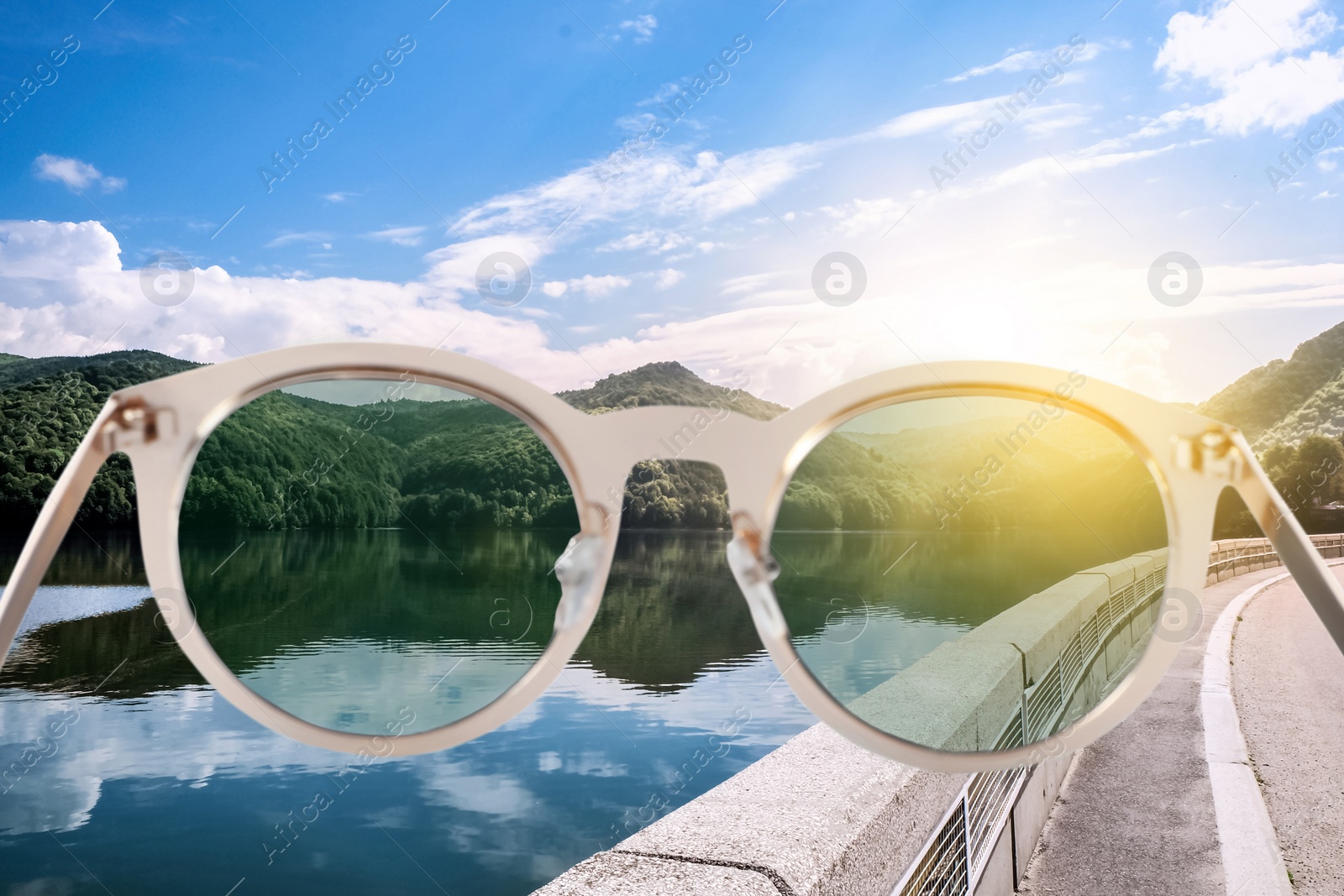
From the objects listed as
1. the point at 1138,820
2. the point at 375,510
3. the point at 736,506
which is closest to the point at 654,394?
the point at 736,506

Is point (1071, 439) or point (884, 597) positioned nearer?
point (1071, 439)

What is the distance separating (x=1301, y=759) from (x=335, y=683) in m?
4.04

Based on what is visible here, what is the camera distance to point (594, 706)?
1905 centimetres

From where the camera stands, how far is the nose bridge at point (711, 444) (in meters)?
0.78

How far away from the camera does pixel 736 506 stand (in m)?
0.79

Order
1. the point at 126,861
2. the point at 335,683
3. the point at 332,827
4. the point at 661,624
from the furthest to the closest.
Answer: the point at 661,624
the point at 332,827
the point at 126,861
the point at 335,683

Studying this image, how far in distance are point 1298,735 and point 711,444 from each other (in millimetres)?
4599

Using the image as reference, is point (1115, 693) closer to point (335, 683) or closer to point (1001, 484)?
point (1001, 484)

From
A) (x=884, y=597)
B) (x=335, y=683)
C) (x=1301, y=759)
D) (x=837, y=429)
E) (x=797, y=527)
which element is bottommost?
(x=1301, y=759)

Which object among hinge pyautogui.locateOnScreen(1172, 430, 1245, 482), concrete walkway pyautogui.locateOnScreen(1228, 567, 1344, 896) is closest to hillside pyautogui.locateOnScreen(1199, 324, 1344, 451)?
concrete walkway pyautogui.locateOnScreen(1228, 567, 1344, 896)

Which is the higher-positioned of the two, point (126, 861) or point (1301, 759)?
point (1301, 759)

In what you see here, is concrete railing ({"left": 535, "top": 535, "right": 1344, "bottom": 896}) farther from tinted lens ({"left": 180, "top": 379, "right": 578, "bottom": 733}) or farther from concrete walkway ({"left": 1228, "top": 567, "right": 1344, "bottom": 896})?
concrete walkway ({"left": 1228, "top": 567, "right": 1344, "bottom": 896})

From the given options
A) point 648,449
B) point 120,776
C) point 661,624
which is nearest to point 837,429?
point 648,449

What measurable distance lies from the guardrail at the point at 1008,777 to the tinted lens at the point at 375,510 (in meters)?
0.68
